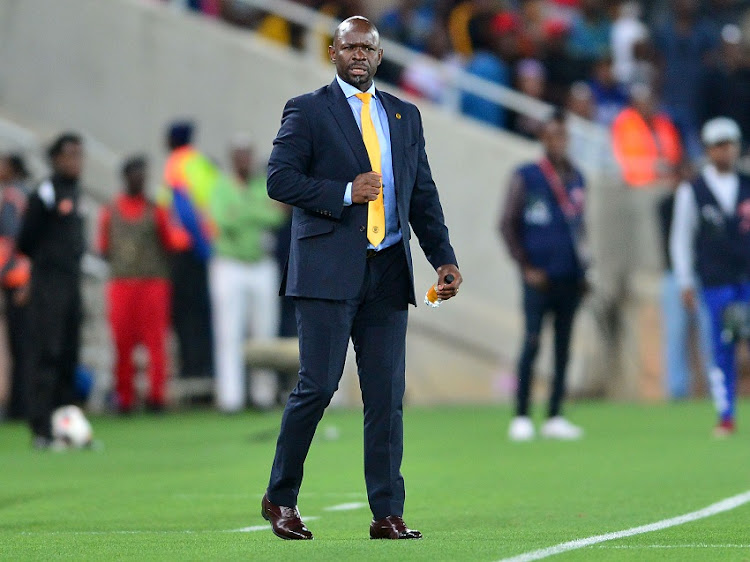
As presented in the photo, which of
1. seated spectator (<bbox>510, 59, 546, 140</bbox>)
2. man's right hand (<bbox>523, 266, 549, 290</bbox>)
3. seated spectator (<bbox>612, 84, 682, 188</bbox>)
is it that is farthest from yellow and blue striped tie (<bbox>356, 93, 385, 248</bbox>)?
seated spectator (<bbox>510, 59, 546, 140</bbox>)

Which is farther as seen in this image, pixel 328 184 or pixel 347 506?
pixel 347 506

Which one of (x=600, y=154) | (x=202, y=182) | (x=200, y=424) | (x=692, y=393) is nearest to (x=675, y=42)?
(x=600, y=154)

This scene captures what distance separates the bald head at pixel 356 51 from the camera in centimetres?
730

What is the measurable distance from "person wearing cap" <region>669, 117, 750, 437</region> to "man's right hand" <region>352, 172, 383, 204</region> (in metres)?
6.66

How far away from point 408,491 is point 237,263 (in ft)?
26.9

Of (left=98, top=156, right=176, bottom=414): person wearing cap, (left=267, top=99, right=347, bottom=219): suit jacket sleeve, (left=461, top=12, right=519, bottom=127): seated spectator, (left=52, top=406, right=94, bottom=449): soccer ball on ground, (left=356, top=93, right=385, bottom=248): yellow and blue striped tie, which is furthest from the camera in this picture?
(left=461, top=12, right=519, bottom=127): seated spectator

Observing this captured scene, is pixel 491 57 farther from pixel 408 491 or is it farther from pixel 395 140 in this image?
pixel 395 140

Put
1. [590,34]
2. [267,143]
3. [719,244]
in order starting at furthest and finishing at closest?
Answer: [590,34]
[267,143]
[719,244]

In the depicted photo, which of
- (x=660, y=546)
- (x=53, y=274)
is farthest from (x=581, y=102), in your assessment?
(x=660, y=546)

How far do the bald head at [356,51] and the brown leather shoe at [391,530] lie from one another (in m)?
1.81

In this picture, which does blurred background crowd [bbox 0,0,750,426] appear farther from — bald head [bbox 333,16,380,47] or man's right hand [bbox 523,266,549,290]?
bald head [bbox 333,16,380,47]

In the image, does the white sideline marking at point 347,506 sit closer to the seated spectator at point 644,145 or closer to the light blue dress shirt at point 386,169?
the light blue dress shirt at point 386,169

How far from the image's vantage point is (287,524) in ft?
24.0

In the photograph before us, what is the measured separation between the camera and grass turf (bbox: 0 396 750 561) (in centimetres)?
700
